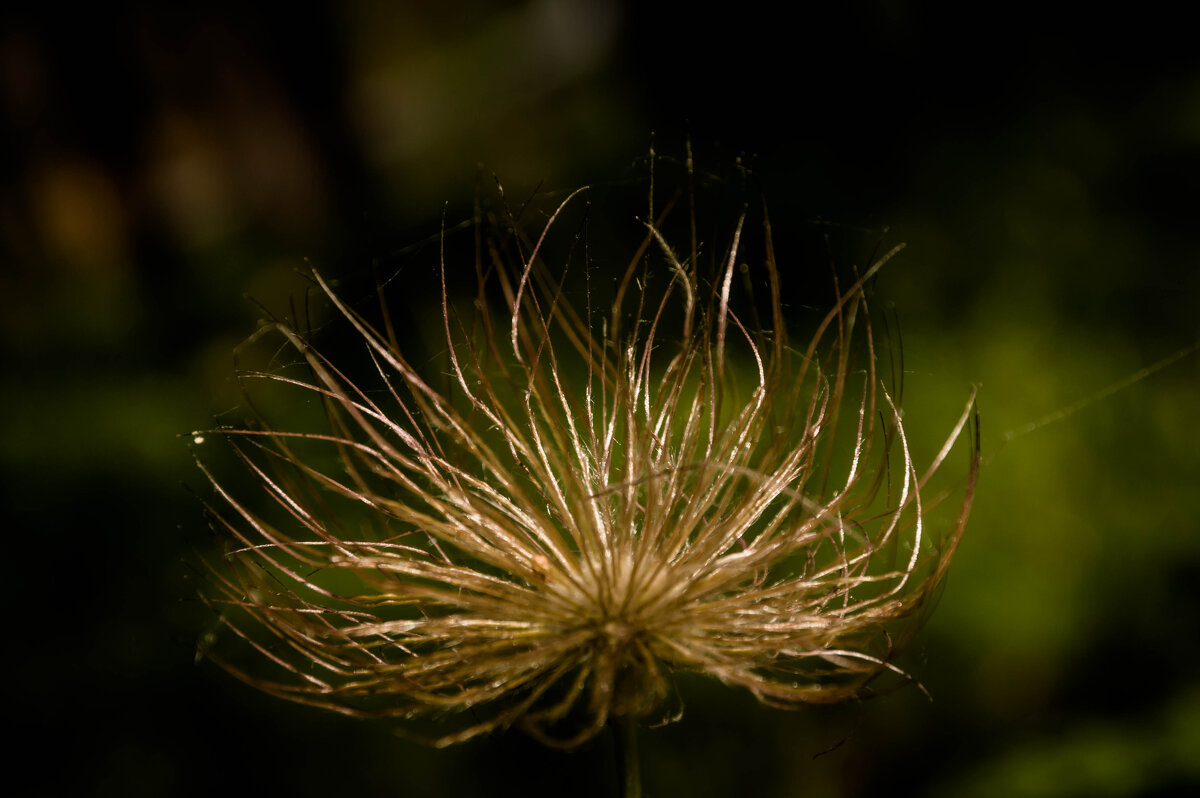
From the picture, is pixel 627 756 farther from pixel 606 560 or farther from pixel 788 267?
pixel 788 267

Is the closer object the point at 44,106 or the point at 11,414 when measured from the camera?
the point at 11,414

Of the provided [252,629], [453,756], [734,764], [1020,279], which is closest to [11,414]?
[252,629]

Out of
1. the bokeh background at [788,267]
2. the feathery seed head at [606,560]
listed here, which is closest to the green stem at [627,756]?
the feathery seed head at [606,560]

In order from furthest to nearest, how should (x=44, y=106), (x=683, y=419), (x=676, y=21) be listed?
(x=44, y=106) → (x=676, y=21) → (x=683, y=419)

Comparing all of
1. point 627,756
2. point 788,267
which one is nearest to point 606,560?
point 627,756

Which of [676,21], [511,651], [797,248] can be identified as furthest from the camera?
[676,21]

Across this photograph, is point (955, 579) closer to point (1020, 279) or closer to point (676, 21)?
point (1020, 279)

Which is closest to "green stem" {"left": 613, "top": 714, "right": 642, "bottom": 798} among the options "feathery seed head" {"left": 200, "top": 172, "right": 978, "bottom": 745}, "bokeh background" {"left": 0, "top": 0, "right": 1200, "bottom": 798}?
"feathery seed head" {"left": 200, "top": 172, "right": 978, "bottom": 745}
